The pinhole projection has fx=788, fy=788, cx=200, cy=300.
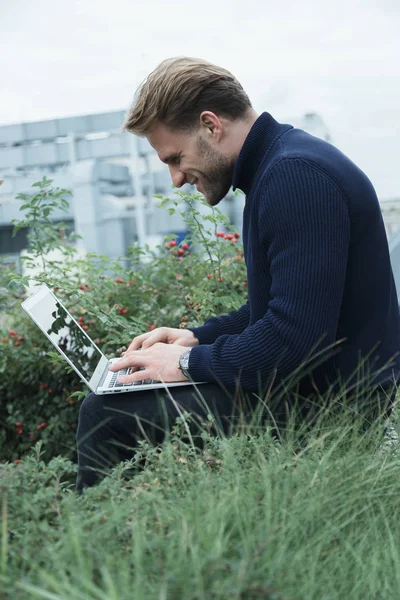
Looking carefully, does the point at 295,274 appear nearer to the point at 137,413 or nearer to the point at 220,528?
the point at 137,413

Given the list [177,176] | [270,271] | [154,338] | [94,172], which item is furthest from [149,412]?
[94,172]

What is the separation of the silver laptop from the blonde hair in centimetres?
74

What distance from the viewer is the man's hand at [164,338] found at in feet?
8.48

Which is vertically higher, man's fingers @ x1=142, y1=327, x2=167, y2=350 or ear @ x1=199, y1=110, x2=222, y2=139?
ear @ x1=199, y1=110, x2=222, y2=139

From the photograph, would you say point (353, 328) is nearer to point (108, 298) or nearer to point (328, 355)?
point (328, 355)

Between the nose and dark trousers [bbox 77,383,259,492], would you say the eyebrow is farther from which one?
dark trousers [bbox 77,383,259,492]

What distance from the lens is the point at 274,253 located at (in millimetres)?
2189

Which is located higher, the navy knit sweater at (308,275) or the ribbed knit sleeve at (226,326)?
the navy knit sweater at (308,275)

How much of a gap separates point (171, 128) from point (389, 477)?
4.12 ft

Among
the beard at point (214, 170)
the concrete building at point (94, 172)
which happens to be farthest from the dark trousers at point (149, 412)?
the concrete building at point (94, 172)

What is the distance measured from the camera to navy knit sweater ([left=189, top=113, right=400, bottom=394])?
2.10 m

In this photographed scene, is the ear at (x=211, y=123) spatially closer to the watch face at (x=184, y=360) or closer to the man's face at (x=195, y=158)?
the man's face at (x=195, y=158)

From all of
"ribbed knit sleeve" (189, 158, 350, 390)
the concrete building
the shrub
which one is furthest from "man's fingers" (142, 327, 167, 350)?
the concrete building

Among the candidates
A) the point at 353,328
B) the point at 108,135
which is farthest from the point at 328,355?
the point at 108,135
